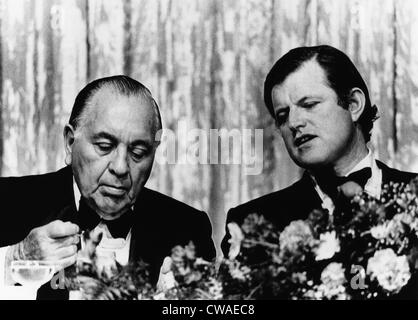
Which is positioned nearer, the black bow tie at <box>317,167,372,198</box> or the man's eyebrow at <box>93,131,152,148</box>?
the man's eyebrow at <box>93,131,152,148</box>

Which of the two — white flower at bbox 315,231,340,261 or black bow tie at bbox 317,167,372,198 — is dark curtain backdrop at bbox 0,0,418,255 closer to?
black bow tie at bbox 317,167,372,198

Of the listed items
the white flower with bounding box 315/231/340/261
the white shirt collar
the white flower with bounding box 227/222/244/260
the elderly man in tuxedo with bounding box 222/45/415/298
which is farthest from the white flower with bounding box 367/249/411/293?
the white shirt collar

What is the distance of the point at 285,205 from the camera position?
317 cm

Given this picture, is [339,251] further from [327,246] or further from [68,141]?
[68,141]

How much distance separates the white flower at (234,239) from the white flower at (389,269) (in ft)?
1.85

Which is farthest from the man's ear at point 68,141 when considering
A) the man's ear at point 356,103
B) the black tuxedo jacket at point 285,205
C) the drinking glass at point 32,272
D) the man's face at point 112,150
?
the man's ear at point 356,103

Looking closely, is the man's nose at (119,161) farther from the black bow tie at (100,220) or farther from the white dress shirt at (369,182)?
the white dress shirt at (369,182)

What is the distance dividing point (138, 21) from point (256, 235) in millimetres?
1045

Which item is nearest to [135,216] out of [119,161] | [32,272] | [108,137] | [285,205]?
[119,161]

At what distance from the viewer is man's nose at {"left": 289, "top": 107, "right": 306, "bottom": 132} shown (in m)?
3.11

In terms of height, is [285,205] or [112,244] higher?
[285,205]

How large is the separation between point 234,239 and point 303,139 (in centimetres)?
52

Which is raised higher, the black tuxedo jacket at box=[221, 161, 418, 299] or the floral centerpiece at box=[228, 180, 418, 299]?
the black tuxedo jacket at box=[221, 161, 418, 299]
